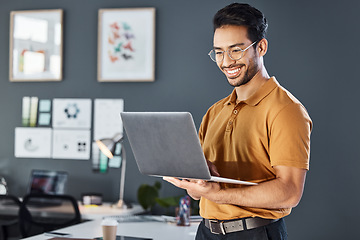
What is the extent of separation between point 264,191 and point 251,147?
19 centimetres

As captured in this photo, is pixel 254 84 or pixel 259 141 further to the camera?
pixel 254 84

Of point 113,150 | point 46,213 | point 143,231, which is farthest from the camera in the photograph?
point 113,150

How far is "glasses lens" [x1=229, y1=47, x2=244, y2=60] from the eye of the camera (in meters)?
1.89

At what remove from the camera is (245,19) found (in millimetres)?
1901

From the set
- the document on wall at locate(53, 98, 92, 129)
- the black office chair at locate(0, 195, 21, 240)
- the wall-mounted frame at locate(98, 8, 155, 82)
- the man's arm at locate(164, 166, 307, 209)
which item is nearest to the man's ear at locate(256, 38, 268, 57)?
the man's arm at locate(164, 166, 307, 209)

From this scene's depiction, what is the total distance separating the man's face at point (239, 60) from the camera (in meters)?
1.90

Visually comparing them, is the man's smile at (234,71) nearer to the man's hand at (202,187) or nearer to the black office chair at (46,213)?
the man's hand at (202,187)

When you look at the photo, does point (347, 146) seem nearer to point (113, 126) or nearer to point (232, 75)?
point (113, 126)

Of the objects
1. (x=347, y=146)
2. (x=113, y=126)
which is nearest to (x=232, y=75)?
(x=347, y=146)

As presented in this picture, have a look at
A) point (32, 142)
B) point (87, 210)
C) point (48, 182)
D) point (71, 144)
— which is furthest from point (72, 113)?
point (87, 210)

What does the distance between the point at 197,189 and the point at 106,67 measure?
290cm

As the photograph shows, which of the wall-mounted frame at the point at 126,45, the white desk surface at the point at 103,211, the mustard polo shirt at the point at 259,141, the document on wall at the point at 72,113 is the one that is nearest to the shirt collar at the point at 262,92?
the mustard polo shirt at the point at 259,141

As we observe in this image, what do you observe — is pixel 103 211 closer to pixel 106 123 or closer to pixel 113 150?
pixel 113 150

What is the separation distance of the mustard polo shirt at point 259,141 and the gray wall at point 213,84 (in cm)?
220
